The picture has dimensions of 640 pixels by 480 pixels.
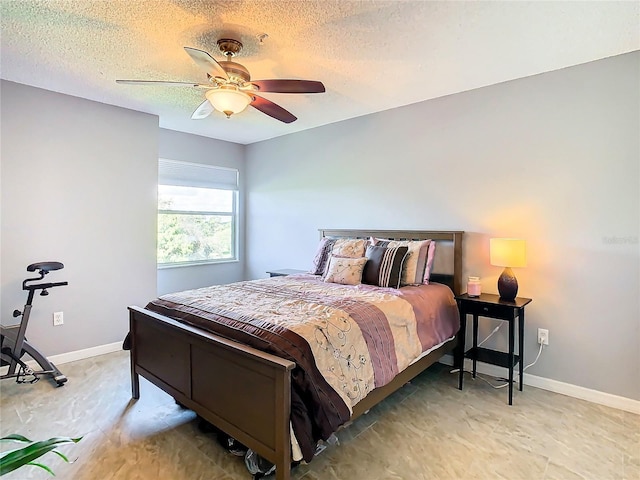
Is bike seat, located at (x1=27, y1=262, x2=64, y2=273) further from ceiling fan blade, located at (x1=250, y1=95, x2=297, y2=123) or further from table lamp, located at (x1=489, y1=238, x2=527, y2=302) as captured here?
table lamp, located at (x1=489, y1=238, x2=527, y2=302)

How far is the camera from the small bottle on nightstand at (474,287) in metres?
3.06

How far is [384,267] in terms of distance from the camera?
3156mm

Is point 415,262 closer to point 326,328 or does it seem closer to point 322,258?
point 322,258

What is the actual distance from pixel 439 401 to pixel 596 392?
1.16 metres

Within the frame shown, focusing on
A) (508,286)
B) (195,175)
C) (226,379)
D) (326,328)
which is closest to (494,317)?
(508,286)

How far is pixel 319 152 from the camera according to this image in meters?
4.52

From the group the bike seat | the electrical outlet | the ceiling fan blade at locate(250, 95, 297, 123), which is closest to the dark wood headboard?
the electrical outlet

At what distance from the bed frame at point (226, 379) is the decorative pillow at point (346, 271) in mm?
854

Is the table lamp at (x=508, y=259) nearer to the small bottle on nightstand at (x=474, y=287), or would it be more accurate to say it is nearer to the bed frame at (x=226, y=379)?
the small bottle on nightstand at (x=474, y=287)

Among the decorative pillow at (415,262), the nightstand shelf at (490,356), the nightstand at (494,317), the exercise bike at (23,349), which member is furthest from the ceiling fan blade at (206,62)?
the nightstand shelf at (490,356)

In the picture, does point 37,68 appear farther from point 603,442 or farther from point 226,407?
point 603,442

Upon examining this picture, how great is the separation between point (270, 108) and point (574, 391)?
3112 mm

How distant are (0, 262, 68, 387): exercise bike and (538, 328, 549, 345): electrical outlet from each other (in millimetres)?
3850

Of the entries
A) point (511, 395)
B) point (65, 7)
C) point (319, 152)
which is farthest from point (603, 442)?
point (65, 7)
